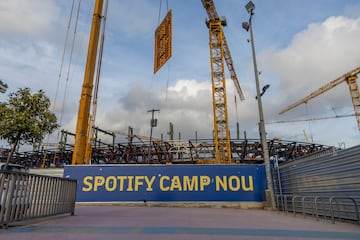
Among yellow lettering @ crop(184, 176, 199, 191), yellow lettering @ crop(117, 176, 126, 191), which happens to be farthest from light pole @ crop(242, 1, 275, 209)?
yellow lettering @ crop(117, 176, 126, 191)

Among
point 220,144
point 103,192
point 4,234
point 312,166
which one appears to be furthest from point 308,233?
point 220,144

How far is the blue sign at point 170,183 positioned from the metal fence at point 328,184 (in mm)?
2163

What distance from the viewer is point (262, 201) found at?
1278 cm

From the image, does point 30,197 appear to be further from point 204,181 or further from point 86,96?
point 86,96

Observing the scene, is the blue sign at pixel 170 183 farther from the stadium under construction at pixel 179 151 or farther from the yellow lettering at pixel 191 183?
the stadium under construction at pixel 179 151

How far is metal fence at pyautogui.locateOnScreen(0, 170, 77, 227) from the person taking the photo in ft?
16.3

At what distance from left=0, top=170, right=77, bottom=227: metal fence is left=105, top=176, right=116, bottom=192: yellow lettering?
570 centimetres

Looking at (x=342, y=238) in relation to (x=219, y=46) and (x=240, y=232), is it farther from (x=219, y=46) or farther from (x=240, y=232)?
(x=219, y=46)

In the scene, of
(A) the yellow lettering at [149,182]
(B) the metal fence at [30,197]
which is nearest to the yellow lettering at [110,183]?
(A) the yellow lettering at [149,182]

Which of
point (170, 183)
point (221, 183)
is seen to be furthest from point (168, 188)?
point (221, 183)

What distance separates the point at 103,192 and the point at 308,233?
1141cm

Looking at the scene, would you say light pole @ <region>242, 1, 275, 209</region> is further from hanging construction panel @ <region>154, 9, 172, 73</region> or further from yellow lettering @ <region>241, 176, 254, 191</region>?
hanging construction panel @ <region>154, 9, 172, 73</region>

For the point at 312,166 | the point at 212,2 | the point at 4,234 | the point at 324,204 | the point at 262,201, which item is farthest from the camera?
the point at 212,2

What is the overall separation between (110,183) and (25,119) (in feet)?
19.2
